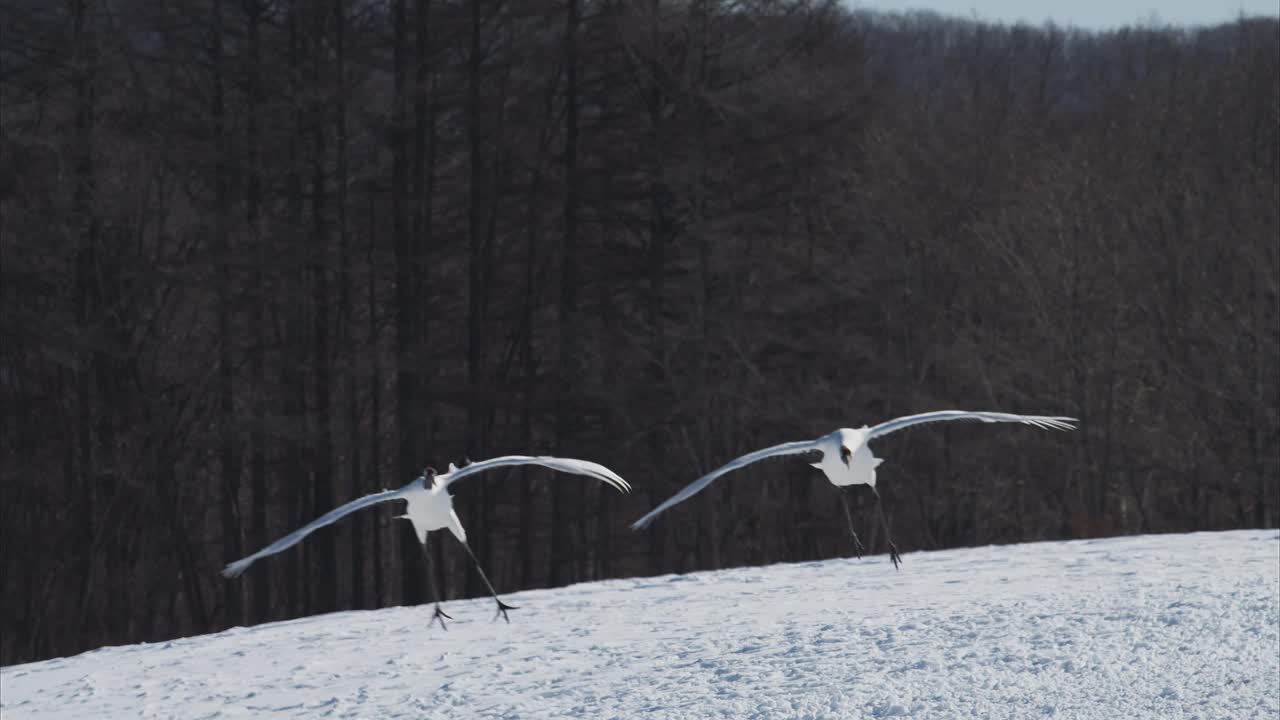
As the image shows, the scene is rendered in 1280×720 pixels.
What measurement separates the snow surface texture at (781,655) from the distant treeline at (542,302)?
9.27 m

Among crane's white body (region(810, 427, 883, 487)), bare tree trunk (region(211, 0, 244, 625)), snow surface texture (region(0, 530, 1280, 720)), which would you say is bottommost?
snow surface texture (region(0, 530, 1280, 720))

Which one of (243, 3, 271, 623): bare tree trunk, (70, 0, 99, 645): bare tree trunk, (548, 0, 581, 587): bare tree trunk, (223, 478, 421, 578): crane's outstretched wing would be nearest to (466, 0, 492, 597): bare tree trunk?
(548, 0, 581, 587): bare tree trunk

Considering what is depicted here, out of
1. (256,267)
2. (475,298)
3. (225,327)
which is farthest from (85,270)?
(475,298)

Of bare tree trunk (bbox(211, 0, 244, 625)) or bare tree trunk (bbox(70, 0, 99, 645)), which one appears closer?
bare tree trunk (bbox(70, 0, 99, 645))

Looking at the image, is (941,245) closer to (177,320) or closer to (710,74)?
(710,74)

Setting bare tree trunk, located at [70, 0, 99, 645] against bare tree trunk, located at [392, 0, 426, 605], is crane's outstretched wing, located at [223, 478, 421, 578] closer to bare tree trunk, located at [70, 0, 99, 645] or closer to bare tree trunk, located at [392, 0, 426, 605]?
bare tree trunk, located at [70, 0, 99, 645]

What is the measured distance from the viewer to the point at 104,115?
2477 centimetres

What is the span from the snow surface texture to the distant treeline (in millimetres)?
9273

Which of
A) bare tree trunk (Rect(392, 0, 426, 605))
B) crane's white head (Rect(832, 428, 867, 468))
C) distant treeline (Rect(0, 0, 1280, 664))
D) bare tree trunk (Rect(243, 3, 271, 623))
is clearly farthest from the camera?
bare tree trunk (Rect(392, 0, 426, 605))

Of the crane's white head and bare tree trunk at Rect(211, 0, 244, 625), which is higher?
bare tree trunk at Rect(211, 0, 244, 625)

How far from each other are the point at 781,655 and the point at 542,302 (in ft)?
56.1

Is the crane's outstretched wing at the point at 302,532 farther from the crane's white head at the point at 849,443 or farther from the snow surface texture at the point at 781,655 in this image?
the crane's white head at the point at 849,443

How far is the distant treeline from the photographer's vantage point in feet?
83.1

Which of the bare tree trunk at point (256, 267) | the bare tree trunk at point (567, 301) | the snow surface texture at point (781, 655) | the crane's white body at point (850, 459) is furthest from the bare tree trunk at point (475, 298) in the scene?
the crane's white body at point (850, 459)
